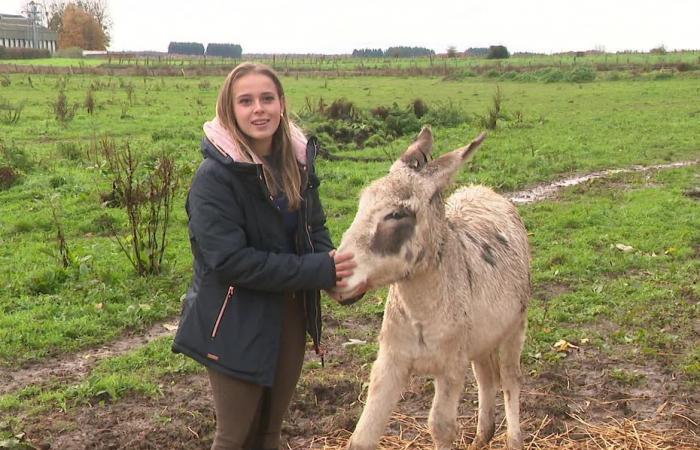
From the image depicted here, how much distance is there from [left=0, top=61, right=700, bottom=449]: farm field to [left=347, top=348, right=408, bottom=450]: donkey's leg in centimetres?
126

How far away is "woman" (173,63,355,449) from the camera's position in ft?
11.1

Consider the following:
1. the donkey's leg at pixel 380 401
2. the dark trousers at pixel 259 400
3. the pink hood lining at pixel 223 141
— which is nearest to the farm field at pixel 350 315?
the dark trousers at pixel 259 400

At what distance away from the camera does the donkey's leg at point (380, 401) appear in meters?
3.79

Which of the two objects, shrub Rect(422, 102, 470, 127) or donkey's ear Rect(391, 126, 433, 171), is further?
shrub Rect(422, 102, 470, 127)

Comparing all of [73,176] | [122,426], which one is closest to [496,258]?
[122,426]

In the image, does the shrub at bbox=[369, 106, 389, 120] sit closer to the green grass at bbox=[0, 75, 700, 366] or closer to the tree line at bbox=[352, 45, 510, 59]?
the green grass at bbox=[0, 75, 700, 366]

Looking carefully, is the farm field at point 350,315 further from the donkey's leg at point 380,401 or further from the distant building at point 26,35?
the distant building at point 26,35

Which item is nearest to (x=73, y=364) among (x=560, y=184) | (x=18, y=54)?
(x=560, y=184)

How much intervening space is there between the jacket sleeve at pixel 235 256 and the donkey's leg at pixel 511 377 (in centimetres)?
207

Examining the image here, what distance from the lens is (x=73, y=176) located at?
12945 mm

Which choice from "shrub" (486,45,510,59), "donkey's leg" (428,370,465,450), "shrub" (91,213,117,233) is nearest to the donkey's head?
"donkey's leg" (428,370,465,450)

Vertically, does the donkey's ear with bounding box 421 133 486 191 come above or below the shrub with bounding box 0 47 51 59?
below

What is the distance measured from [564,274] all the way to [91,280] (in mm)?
5426

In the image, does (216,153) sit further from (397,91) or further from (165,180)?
(397,91)
